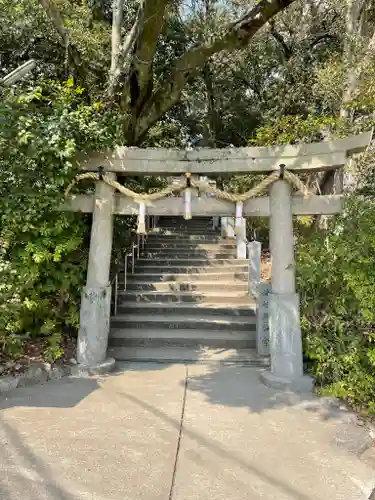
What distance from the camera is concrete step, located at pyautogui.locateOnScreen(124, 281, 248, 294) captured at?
814 cm

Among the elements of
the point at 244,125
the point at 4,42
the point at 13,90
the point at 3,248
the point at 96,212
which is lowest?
the point at 3,248

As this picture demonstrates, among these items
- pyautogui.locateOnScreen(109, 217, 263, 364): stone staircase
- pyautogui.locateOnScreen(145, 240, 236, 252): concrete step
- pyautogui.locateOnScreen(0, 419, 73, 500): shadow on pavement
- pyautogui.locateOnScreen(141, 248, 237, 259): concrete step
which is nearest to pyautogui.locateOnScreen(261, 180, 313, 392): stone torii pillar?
pyautogui.locateOnScreen(109, 217, 263, 364): stone staircase

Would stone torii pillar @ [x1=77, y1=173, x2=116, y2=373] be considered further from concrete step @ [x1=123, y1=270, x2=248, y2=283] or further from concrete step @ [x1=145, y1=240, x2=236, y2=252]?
concrete step @ [x1=145, y1=240, x2=236, y2=252]

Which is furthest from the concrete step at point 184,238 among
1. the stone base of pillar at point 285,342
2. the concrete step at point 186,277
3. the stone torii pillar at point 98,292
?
the stone base of pillar at point 285,342

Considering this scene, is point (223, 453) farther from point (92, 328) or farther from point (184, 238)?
point (184, 238)

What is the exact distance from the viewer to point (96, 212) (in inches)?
208

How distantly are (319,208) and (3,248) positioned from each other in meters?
4.21

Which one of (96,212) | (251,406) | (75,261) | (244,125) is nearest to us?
(251,406)

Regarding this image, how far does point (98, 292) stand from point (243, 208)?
2331 mm

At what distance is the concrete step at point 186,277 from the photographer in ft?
28.1

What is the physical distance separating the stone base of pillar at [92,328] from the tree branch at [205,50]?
11.5ft

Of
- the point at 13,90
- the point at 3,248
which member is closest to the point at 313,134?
the point at 13,90

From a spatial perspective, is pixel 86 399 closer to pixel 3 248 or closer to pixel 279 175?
pixel 3 248

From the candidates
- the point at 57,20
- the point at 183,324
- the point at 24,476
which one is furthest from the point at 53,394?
the point at 57,20
